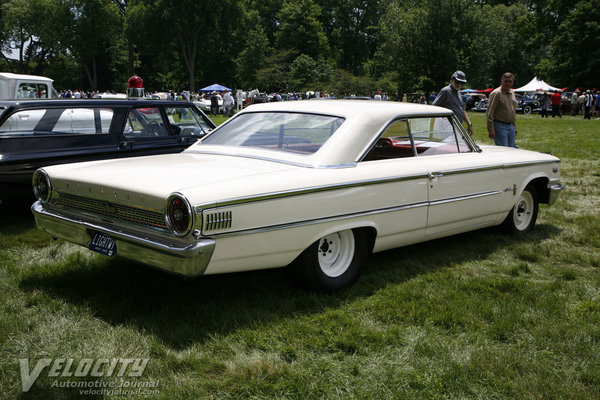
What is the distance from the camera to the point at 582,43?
38.2m

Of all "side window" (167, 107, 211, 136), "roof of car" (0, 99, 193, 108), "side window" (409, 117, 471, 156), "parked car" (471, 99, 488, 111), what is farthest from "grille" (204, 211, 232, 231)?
"parked car" (471, 99, 488, 111)

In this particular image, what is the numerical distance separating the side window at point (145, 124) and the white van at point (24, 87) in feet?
29.0

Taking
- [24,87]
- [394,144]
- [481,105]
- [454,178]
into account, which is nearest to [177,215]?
[394,144]

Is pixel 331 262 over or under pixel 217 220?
under

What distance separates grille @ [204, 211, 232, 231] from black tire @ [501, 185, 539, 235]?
347 centimetres

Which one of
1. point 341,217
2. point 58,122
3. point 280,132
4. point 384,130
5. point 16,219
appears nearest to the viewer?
point 341,217

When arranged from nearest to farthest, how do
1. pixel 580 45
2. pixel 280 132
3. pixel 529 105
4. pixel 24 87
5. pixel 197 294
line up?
pixel 197 294 → pixel 280 132 → pixel 24 87 → pixel 580 45 → pixel 529 105

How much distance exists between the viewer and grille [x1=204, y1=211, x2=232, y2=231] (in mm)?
3311

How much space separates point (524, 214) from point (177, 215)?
4111 millimetres

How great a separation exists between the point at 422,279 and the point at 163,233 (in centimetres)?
208

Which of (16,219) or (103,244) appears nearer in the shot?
(103,244)

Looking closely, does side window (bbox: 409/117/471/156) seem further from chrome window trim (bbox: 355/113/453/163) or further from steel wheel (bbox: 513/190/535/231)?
steel wheel (bbox: 513/190/535/231)

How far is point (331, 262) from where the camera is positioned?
4234 mm

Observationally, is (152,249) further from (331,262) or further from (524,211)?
(524,211)
